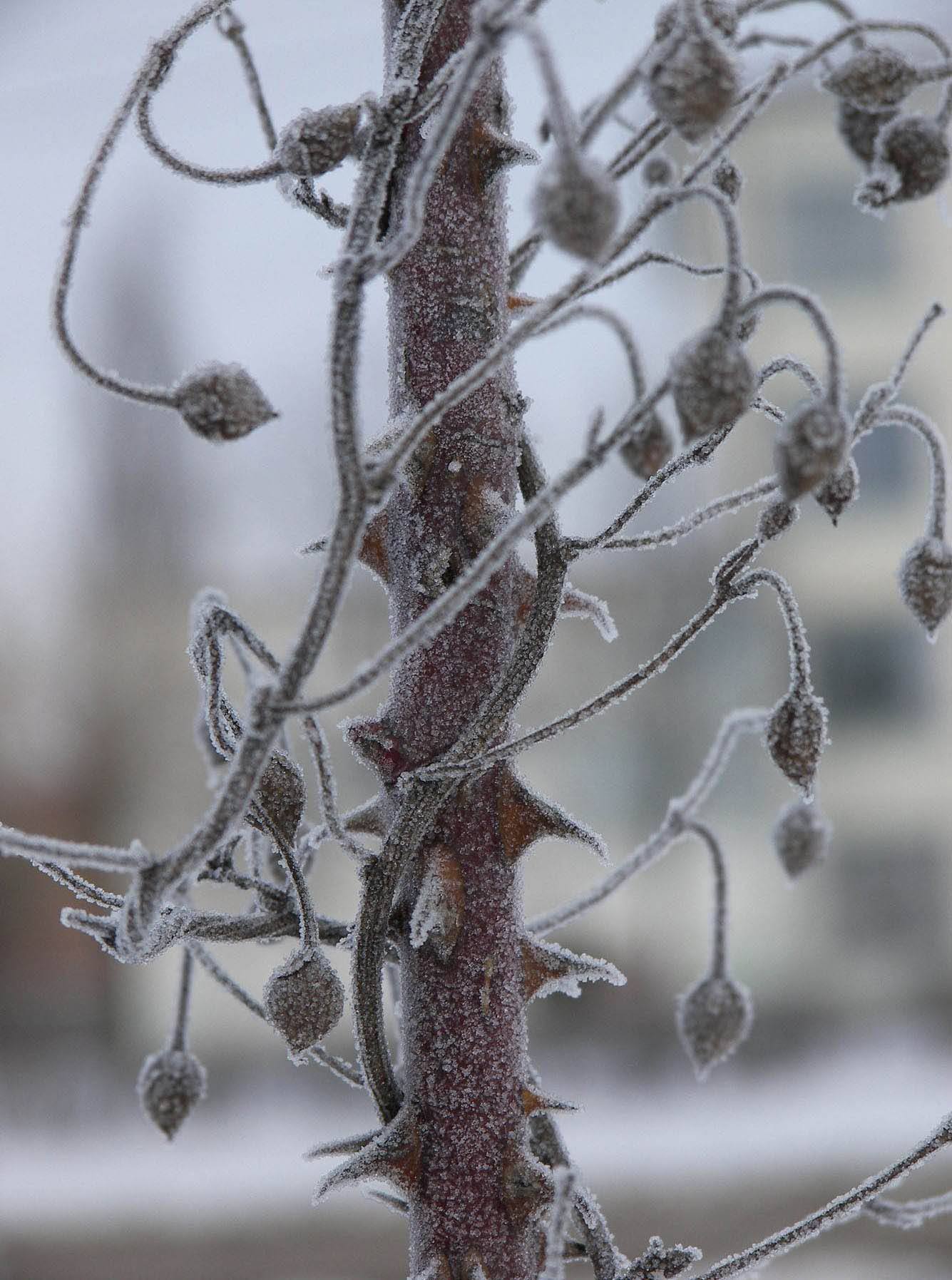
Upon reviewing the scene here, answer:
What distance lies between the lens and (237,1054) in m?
6.61

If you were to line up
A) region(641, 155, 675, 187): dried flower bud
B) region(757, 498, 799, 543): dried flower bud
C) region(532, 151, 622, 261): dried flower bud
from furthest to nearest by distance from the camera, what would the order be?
1. region(641, 155, 675, 187): dried flower bud
2. region(757, 498, 799, 543): dried flower bud
3. region(532, 151, 622, 261): dried flower bud

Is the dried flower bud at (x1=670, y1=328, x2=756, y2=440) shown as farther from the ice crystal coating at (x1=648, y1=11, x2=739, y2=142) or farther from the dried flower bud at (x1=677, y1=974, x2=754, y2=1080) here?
the dried flower bud at (x1=677, y1=974, x2=754, y2=1080)

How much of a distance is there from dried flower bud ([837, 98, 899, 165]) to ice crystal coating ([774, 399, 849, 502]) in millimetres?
138

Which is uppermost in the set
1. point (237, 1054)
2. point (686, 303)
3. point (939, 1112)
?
point (686, 303)

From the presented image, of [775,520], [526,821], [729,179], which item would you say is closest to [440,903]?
[526,821]

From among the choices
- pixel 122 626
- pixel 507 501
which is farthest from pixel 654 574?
pixel 507 501

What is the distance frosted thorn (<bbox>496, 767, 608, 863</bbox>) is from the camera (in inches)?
16.8

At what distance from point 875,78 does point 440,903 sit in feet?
0.94

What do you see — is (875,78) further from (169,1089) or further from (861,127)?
(169,1089)

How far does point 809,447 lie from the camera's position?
0.31 metres

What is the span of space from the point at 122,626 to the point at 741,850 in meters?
3.77

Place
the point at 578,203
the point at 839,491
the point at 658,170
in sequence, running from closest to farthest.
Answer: the point at 578,203
the point at 839,491
the point at 658,170

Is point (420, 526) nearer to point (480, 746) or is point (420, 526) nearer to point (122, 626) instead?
point (480, 746)

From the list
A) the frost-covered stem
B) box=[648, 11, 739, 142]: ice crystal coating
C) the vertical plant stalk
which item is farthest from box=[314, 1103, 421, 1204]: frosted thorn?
box=[648, 11, 739, 142]: ice crystal coating
